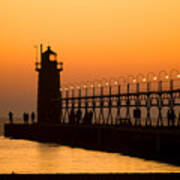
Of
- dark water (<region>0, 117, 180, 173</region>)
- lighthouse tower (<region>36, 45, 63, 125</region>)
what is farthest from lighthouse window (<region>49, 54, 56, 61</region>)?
dark water (<region>0, 117, 180, 173</region>)

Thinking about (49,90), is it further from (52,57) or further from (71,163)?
(71,163)

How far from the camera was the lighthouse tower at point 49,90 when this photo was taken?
283ft

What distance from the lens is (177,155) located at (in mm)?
52625

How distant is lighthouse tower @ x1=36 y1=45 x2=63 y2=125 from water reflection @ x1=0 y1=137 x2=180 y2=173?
2111 centimetres

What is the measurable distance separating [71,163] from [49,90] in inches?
1460

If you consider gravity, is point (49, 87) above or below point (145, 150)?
above

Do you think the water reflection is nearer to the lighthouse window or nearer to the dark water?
the dark water

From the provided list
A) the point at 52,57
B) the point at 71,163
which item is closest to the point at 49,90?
the point at 52,57

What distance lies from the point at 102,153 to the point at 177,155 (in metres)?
8.70

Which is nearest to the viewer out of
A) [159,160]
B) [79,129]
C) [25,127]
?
[159,160]

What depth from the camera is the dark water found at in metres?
42.9

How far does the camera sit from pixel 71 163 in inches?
1982
